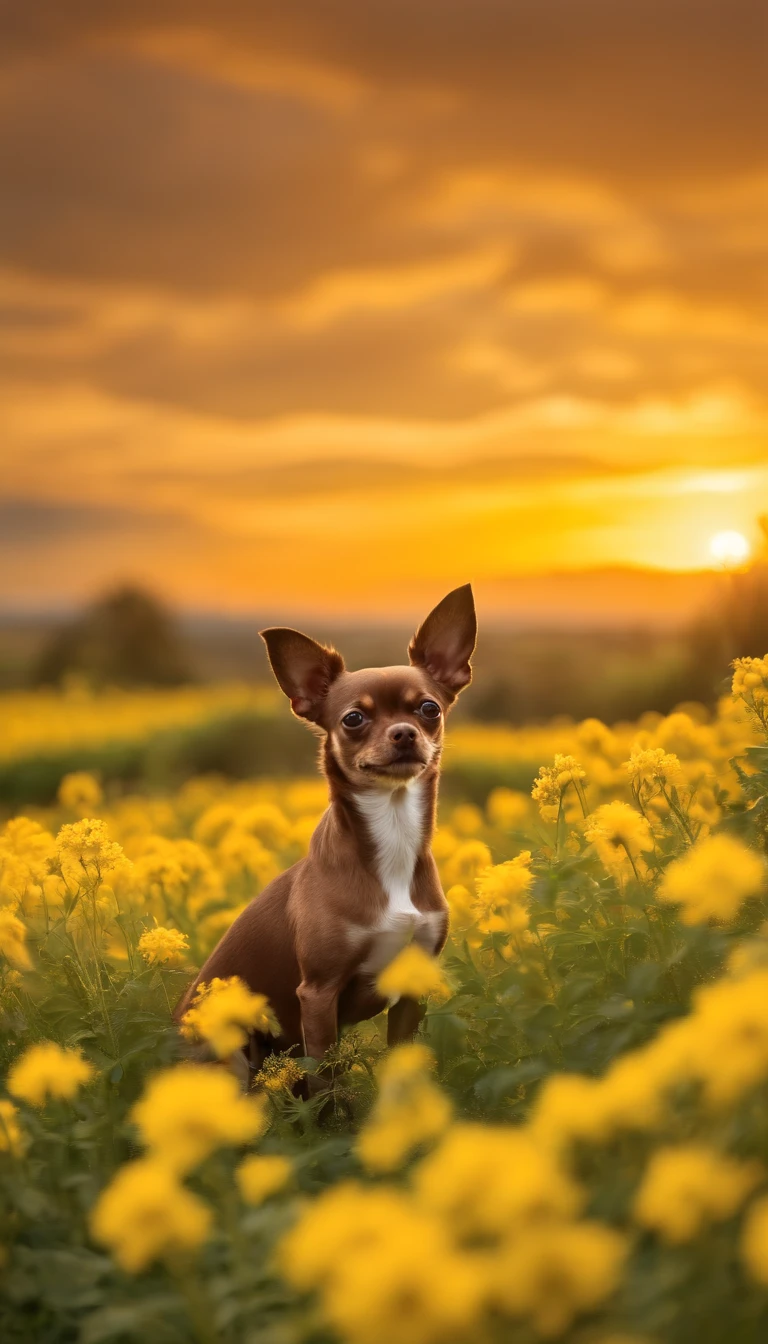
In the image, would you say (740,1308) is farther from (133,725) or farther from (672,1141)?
(133,725)

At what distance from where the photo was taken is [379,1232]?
149 cm

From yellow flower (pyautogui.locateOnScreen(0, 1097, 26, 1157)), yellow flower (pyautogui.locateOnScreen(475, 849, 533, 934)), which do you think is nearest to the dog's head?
yellow flower (pyautogui.locateOnScreen(475, 849, 533, 934))

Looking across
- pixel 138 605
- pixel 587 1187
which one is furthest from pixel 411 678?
pixel 138 605

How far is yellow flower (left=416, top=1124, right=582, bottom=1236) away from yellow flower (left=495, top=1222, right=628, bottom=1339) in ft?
0.10

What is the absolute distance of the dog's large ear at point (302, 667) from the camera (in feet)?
14.1

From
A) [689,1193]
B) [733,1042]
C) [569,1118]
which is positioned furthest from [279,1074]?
[733,1042]

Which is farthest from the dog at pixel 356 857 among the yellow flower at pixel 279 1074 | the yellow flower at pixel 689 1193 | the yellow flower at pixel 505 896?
the yellow flower at pixel 689 1193

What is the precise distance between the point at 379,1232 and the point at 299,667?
2963 mm

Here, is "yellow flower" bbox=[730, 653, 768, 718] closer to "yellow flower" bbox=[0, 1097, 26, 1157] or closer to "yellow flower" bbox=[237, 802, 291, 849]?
"yellow flower" bbox=[0, 1097, 26, 1157]

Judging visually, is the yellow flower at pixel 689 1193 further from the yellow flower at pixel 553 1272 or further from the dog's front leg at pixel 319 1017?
the dog's front leg at pixel 319 1017

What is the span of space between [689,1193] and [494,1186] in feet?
1.01

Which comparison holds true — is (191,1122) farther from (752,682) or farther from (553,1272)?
(752,682)

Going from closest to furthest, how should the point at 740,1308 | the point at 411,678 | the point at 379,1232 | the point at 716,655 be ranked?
the point at 379,1232 < the point at 740,1308 < the point at 411,678 < the point at 716,655

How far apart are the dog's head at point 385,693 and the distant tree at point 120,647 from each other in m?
15.6
